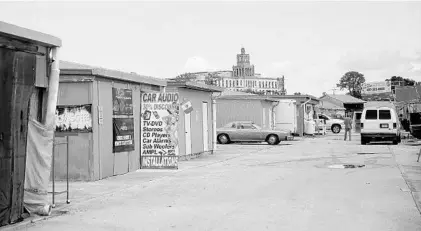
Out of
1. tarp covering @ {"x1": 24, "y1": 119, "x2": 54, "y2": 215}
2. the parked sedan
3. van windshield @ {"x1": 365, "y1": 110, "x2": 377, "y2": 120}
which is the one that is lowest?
tarp covering @ {"x1": 24, "y1": 119, "x2": 54, "y2": 215}

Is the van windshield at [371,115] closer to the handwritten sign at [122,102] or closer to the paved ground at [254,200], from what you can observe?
the paved ground at [254,200]

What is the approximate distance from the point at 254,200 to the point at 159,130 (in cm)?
700

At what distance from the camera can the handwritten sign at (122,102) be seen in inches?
653

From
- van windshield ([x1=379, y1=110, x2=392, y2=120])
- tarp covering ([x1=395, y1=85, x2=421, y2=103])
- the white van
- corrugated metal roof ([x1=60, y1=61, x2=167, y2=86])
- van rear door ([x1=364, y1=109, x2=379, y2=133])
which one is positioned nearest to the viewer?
corrugated metal roof ([x1=60, y1=61, x2=167, y2=86])

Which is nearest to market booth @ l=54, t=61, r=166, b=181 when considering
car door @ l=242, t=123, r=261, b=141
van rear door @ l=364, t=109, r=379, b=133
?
car door @ l=242, t=123, r=261, b=141

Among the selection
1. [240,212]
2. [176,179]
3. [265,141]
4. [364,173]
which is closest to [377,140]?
[265,141]

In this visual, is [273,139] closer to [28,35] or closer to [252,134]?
[252,134]

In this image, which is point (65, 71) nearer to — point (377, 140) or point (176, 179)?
point (176, 179)

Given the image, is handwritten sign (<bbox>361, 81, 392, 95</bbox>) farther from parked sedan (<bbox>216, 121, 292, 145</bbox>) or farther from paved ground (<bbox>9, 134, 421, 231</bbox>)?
paved ground (<bbox>9, 134, 421, 231</bbox>)

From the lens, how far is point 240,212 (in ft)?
32.8

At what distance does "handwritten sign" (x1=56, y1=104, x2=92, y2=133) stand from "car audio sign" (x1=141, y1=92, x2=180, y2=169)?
2989 mm

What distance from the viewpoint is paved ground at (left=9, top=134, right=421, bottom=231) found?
905 cm

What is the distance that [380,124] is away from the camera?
103 feet

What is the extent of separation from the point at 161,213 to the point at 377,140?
85.3 ft
